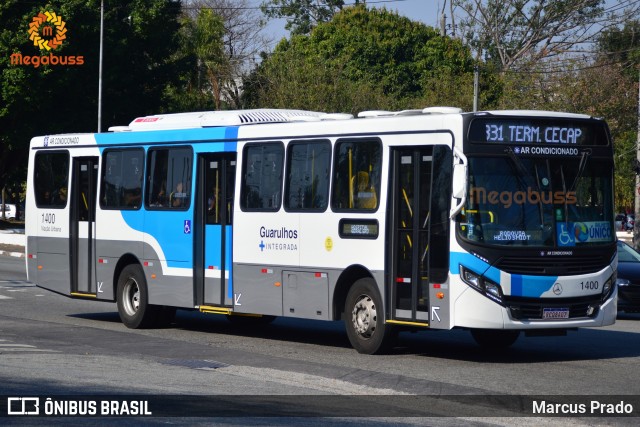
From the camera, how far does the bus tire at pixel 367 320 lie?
14469mm

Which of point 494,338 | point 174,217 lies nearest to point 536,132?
point 494,338

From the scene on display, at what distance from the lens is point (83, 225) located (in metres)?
19.6

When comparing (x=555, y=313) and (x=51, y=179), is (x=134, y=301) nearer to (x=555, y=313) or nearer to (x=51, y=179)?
(x=51, y=179)

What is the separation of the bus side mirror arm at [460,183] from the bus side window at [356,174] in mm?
1372

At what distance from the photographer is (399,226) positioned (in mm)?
14320

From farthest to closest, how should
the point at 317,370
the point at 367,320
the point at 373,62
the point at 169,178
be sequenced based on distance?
the point at 373,62 → the point at 169,178 → the point at 367,320 → the point at 317,370

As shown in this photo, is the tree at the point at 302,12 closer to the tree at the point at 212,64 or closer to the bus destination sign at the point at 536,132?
the tree at the point at 212,64

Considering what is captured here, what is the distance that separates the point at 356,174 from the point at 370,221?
Answer: 2.33 ft

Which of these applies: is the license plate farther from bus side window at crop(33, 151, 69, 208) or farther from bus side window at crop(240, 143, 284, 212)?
bus side window at crop(33, 151, 69, 208)

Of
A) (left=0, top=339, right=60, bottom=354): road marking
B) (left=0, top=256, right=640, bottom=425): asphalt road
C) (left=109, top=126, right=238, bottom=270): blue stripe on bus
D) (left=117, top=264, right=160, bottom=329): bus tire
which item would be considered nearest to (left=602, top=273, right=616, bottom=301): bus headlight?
(left=0, top=256, right=640, bottom=425): asphalt road

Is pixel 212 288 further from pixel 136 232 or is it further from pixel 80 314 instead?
pixel 80 314

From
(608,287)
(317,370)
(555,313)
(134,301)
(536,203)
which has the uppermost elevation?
(536,203)

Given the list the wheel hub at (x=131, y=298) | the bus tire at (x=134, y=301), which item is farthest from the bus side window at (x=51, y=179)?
the wheel hub at (x=131, y=298)

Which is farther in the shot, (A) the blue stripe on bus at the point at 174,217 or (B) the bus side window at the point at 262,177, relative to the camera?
(A) the blue stripe on bus at the point at 174,217
